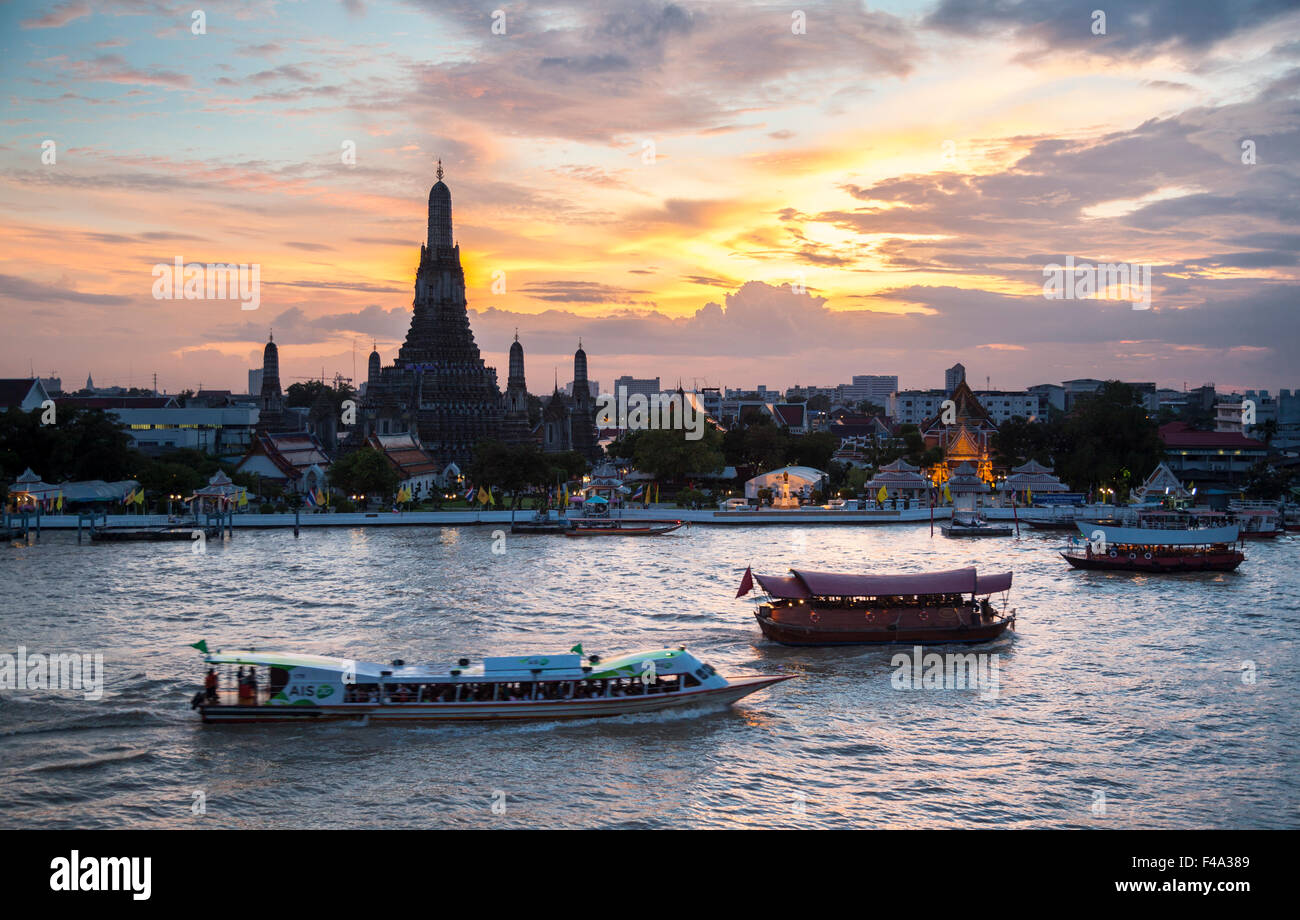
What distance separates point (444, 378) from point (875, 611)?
64.1 metres

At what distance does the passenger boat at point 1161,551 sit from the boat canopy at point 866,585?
1489 cm

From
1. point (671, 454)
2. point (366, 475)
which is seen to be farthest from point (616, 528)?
point (366, 475)

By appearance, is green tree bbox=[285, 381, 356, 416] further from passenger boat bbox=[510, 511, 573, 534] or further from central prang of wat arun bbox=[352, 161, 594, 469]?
passenger boat bbox=[510, 511, 573, 534]

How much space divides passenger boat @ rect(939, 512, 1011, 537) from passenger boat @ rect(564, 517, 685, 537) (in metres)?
13.8

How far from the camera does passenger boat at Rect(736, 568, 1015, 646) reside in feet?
86.6

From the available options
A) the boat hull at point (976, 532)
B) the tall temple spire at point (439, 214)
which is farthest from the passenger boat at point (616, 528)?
the tall temple spire at point (439, 214)

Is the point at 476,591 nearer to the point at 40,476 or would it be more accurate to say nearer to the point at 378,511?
the point at 378,511

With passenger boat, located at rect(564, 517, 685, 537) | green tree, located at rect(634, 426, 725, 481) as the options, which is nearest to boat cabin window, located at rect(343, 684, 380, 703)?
passenger boat, located at rect(564, 517, 685, 537)

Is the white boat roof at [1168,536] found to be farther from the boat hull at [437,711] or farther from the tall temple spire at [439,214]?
the tall temple spire at [439,214]

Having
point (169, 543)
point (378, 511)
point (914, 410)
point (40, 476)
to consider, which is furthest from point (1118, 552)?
point (914, 410)

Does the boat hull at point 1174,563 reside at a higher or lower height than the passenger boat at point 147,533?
lower

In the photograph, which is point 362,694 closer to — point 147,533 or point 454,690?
point 454,690

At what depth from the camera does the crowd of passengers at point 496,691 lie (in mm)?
19844

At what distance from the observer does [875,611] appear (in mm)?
26688
